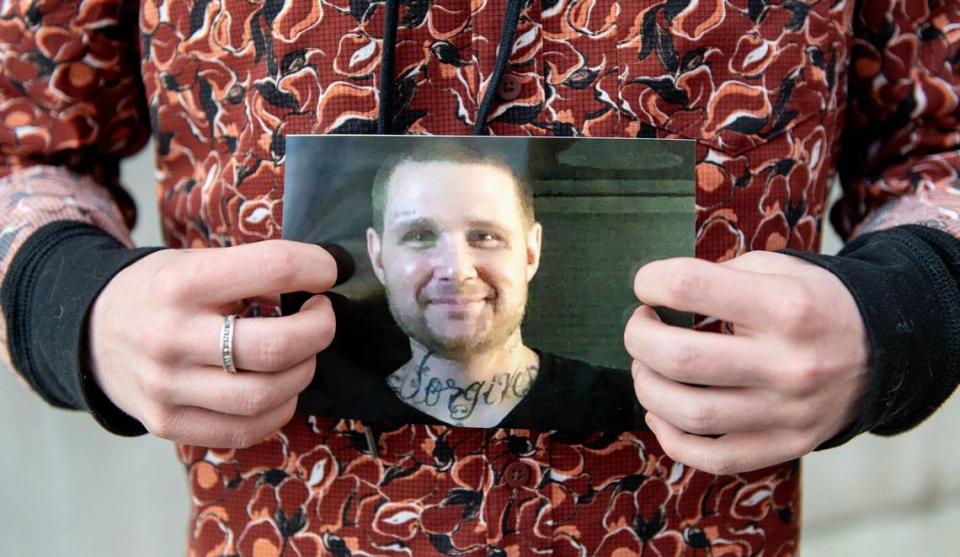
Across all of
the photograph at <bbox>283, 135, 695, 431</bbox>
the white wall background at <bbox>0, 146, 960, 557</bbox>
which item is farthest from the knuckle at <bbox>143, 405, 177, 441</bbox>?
the white wall background at <bbox>0, 146, 960, 557</bbox>

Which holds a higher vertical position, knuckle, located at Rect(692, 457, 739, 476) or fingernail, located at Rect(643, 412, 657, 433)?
fingernail, located at Rect(643, 412, 657, 433)

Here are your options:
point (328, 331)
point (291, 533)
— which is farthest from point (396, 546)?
point (328, 331)

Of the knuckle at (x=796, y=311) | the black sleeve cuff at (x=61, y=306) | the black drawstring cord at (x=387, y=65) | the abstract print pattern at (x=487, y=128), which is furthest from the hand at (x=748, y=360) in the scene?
the black sleeve cuff at (x=61, y=306)

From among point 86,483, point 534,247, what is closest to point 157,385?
point 534,247

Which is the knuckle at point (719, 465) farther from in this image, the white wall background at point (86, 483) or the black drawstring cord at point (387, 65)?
the white wall background at point (86, 483)

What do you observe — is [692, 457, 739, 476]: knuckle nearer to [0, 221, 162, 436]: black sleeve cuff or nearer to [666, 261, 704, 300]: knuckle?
[666, 261, 704, 300]: knuckle

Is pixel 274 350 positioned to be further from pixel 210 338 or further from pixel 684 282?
pixel 684 282

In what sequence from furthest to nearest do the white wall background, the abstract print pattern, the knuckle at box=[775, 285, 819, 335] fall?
the white wall background, the abstract print pattern, the knuckle at box=[775, 285, 819, 335]
